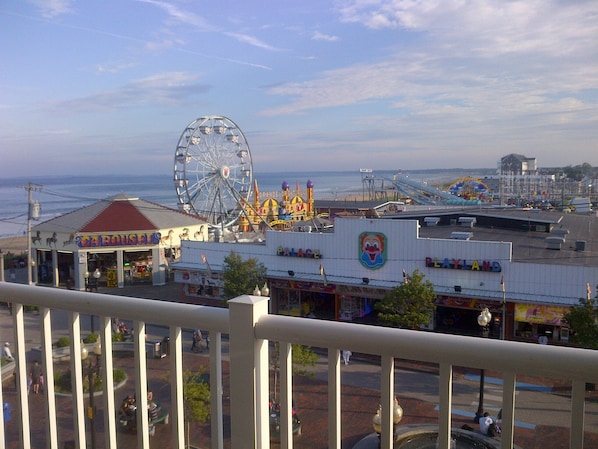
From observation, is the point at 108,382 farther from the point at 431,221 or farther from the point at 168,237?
the point at 168,237

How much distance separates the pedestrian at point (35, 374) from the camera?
317 centimetres

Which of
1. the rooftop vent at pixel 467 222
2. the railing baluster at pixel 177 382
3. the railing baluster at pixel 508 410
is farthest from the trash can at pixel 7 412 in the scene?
the rooftop vent at pixel 467 222

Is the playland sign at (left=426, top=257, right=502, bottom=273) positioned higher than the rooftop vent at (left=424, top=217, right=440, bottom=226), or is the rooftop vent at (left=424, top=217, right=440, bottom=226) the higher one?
the rooftop vent at (left=424, top=217, right=440, bottom=226)

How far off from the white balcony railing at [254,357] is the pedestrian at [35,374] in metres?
0.06

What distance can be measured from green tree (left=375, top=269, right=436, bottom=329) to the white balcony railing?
18.4 meters

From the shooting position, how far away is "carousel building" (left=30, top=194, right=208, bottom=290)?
119 ft

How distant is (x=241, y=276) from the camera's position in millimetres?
25578

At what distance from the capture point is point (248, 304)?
2.38m

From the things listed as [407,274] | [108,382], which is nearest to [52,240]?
[407,274]

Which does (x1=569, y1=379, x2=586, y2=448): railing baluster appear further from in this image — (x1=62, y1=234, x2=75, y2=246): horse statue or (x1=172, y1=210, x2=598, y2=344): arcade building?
(x1=62, y1=234, x2=75, y2=246): horse statue

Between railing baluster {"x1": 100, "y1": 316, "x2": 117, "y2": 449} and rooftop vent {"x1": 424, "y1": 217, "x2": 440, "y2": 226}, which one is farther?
rooftop vent {"x1": 424, "y1": 217, "x2": 440, "y2": 226}

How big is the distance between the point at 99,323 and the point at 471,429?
7.56ft

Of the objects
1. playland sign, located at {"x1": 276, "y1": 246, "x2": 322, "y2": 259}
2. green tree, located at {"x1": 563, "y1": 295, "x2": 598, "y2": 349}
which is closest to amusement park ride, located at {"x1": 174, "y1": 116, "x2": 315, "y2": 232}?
playland sign, located at {"x1": 276, "y1": 246, "x2": 322, "y2": 259}

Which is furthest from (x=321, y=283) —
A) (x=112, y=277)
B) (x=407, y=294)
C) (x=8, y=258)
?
(x=8, y=258)
